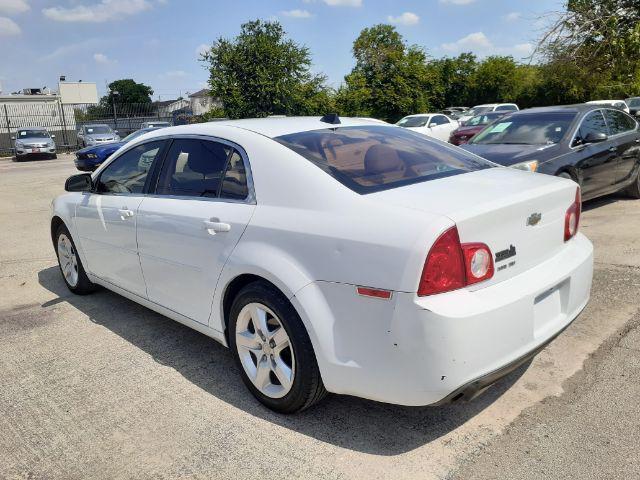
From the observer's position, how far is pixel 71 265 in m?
5.27

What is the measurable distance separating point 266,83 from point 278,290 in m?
18.9

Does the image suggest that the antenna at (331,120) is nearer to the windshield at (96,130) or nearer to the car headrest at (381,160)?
the car headrest at (381,160)

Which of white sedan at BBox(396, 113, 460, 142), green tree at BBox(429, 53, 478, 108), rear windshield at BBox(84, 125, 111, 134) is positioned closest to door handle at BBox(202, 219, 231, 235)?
white sedan at BBox(396, 113, 460, 142)

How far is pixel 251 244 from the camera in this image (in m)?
2.96

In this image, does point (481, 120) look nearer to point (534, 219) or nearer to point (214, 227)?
Answer: point (534, 219)

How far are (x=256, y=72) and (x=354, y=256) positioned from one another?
1930 cm

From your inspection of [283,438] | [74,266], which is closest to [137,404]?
[283,438]

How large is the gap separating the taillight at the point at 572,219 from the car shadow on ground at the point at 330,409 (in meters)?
0.88

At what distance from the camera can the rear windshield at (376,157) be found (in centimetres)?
293

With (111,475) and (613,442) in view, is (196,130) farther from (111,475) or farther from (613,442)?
(613,442)

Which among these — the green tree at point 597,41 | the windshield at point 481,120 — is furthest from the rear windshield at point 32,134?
the green tree at point 597,41

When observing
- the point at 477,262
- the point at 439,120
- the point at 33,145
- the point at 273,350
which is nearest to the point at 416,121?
the point at 439,120

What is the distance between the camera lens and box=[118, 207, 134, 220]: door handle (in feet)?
13.1

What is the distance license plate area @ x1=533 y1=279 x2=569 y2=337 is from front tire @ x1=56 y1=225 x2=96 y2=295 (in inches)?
156
